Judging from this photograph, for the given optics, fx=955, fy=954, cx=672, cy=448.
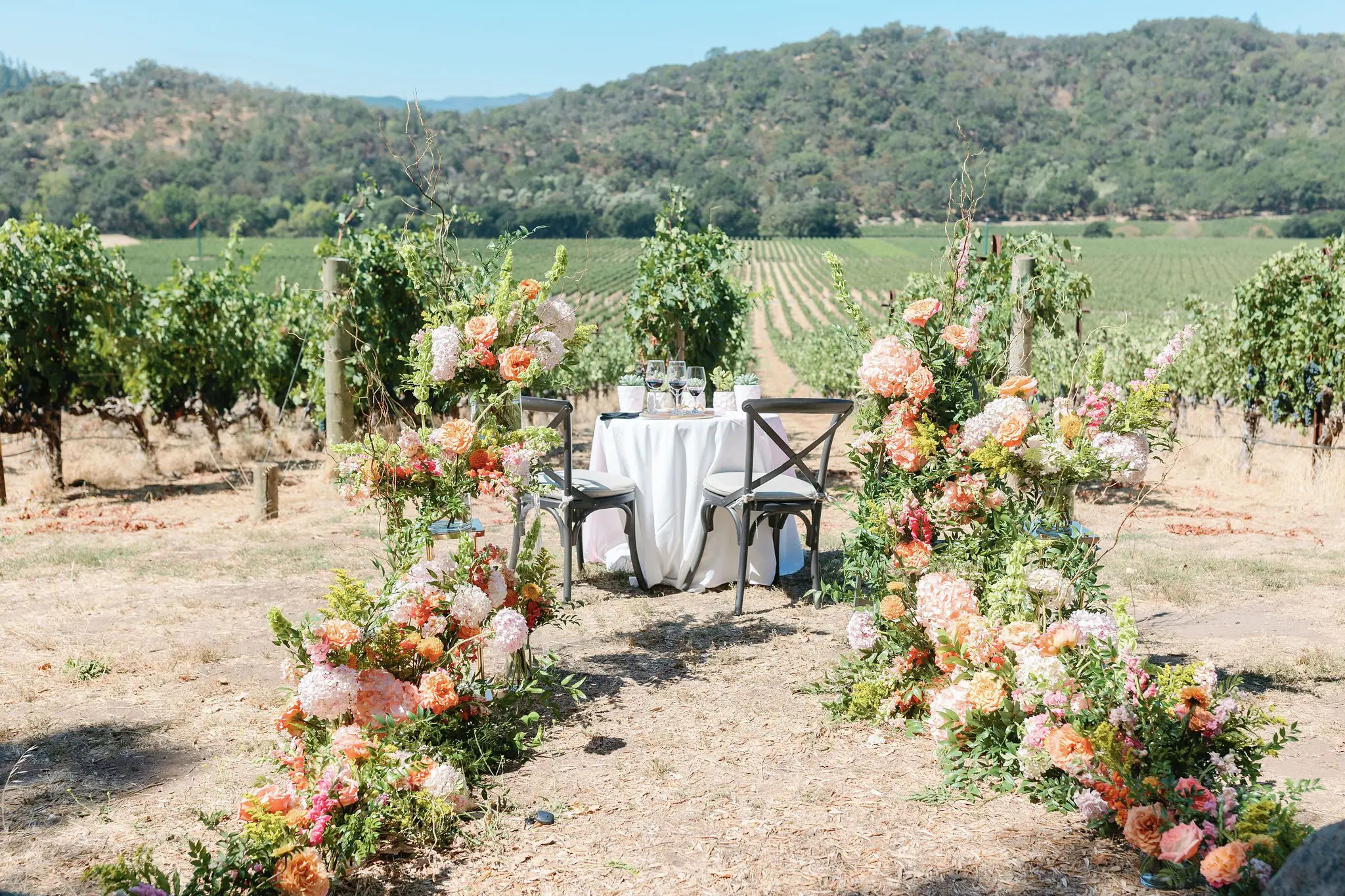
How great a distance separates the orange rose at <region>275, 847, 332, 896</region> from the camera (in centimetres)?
205

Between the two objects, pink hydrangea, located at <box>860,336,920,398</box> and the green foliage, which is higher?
the green foliage

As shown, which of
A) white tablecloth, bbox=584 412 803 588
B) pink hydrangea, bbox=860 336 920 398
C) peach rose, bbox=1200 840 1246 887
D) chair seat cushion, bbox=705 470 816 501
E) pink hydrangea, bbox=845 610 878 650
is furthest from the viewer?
white tablecloth, bbox=584 412 803 588

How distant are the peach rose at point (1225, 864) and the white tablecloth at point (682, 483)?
279 centimetres

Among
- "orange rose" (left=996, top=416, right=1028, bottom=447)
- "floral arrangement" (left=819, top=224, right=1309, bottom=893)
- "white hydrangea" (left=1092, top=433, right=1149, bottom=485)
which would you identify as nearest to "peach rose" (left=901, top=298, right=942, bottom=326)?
"floral arrangement" (left=819, top=224, right=1309, bottom=893)

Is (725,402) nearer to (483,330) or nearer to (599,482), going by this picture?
(599,482)

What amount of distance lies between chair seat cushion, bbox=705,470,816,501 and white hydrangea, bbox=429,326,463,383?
1.70m

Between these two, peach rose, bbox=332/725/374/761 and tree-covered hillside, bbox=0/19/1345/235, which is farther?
tree-covered hillside, bbox=0/19/1345/235

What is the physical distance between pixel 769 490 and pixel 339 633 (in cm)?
235

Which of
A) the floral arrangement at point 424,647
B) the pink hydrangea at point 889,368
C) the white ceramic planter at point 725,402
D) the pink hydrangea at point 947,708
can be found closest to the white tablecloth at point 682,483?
the white ceramic planter at point 725,402

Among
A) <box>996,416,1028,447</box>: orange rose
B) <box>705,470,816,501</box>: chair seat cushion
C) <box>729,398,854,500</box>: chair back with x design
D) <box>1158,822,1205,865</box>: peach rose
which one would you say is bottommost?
<box>1158,822,1205,865</box>: peach rose

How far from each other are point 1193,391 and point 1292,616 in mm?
8663

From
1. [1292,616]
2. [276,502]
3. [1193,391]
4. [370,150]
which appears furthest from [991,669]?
[370,150]

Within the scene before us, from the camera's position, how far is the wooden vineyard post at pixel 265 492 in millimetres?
6277

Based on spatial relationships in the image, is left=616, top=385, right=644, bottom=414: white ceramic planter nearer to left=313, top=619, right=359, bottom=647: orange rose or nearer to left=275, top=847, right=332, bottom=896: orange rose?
left=313, top=619, right=359, bottom=647: orange rose
